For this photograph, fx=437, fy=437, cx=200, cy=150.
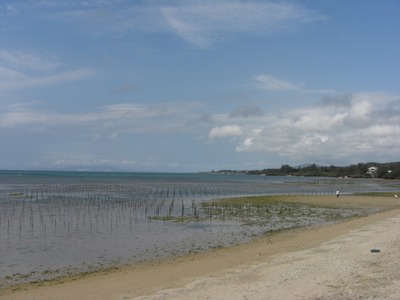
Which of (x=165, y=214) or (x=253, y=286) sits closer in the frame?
(x=253, y=286)

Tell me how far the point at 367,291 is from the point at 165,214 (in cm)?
2677

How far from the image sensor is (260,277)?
13.3 metres

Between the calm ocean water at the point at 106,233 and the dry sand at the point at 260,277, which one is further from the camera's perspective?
the calm ocean water at the point at 106,233

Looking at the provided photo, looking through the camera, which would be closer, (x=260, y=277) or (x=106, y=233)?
(x=260, y=277)

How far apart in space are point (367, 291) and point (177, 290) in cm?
499

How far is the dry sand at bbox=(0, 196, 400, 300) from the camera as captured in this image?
11.3 m

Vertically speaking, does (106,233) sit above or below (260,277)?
below

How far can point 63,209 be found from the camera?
39.1 metres

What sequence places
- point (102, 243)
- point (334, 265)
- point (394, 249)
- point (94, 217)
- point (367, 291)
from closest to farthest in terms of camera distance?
point (367, 291) → point (334, 265) → point (394, 249) → point (102, 243) → point (94, 217)

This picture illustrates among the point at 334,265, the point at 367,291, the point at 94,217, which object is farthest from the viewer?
the point at 94,217

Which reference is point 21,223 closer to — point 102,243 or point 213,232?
point 102,243

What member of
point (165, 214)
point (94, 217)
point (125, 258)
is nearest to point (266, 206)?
point (165, 214)

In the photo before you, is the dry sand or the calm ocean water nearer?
the dry sand

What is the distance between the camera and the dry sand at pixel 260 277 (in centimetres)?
1127
